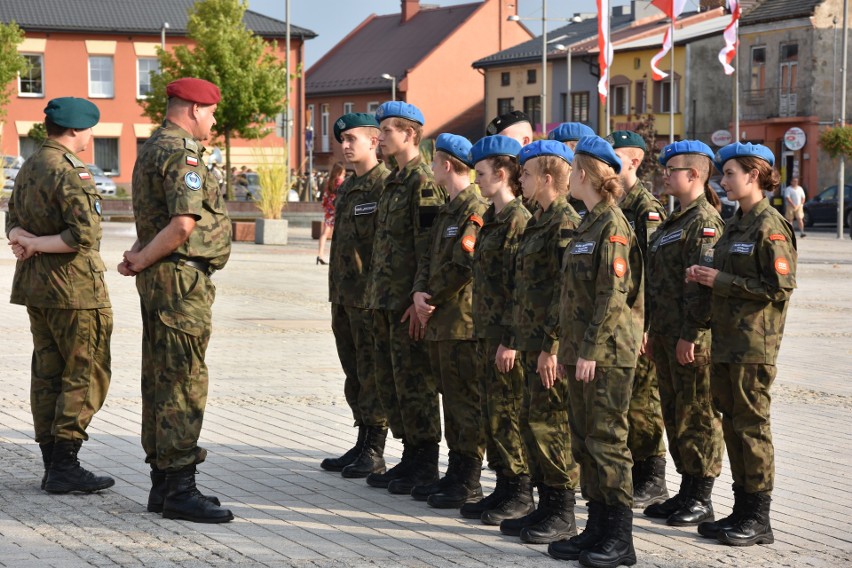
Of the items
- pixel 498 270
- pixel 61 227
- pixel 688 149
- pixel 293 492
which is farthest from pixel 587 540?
pixel 61 227

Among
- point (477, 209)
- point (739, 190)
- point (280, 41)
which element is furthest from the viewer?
point (280, 41)

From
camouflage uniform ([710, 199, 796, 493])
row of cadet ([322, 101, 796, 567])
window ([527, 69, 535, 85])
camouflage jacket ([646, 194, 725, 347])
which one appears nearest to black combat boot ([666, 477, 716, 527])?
row of cadet ([322, 101, 796, 567])

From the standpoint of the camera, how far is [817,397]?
10531mm

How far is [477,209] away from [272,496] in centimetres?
190

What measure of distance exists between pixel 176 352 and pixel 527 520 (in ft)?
6.27

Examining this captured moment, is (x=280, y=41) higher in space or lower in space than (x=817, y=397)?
higher

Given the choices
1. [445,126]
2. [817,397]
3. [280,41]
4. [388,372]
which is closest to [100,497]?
[388,372]

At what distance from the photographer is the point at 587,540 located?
234 inches

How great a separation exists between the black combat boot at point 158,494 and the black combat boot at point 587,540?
1.82m

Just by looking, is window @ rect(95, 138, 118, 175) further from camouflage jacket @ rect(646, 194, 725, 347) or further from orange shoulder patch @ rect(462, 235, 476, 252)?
camouflage jacket @ rect(646, 194, 725, 347)

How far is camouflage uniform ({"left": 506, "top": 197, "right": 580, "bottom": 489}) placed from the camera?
631 cm

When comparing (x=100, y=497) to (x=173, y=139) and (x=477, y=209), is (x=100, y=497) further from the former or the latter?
(x=477, y=209)

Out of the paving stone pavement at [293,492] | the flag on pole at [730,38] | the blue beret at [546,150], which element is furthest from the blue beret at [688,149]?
the flag on pole at [730,38]

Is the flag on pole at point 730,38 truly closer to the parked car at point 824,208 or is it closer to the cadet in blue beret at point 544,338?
the parked car at point 824,208
